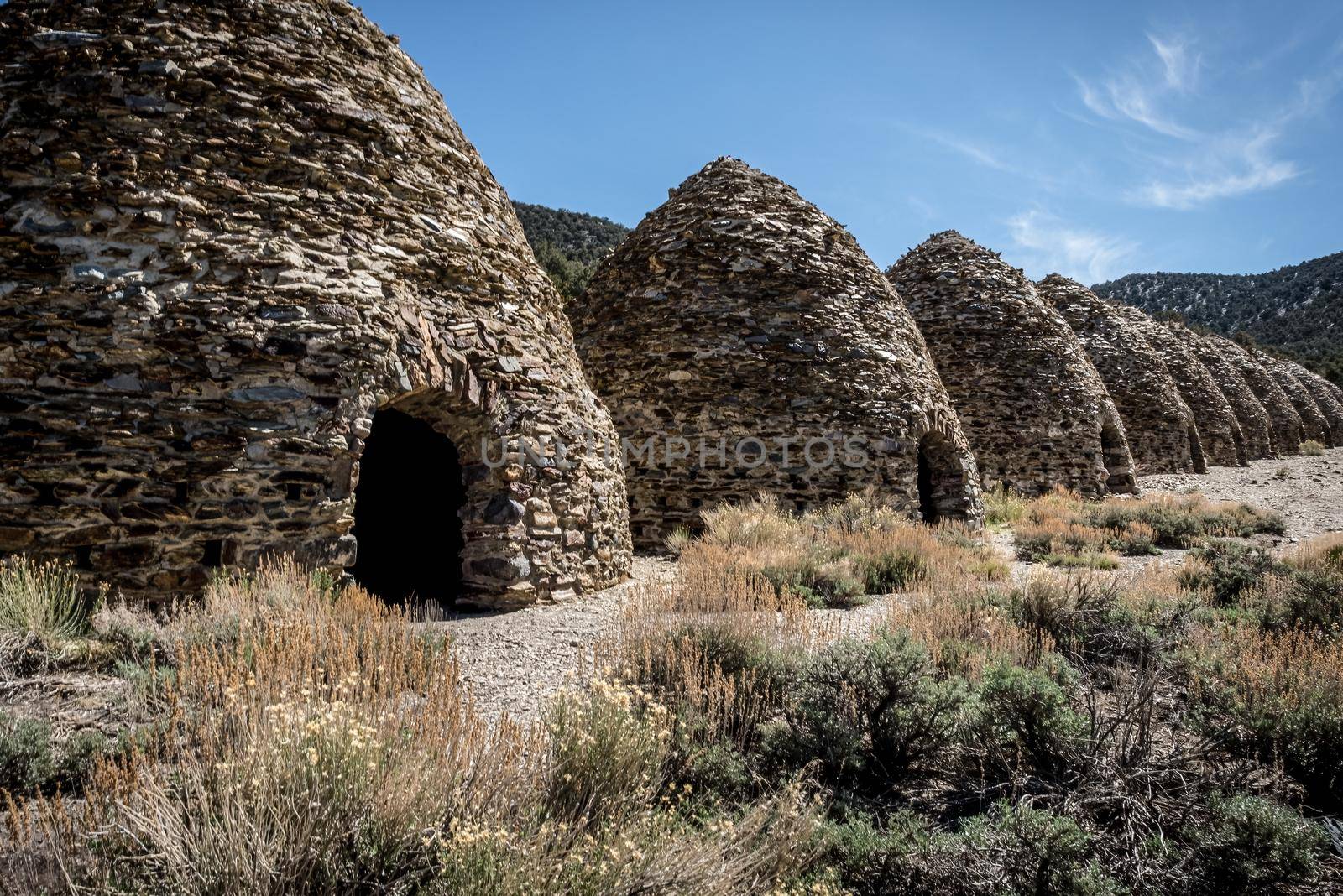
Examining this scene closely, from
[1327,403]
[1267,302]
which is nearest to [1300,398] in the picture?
[1327,403]

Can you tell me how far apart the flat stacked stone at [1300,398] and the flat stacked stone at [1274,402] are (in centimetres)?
177

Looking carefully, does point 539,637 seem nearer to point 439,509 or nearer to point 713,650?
point 713,650

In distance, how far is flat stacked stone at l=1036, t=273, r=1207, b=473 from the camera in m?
20.5

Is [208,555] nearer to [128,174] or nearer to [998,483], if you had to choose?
[128,174]

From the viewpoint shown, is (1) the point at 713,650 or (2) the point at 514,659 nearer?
(1) the point at 713,650

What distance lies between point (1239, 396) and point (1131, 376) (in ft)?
50.7

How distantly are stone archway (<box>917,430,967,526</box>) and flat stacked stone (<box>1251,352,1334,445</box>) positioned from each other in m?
36.4

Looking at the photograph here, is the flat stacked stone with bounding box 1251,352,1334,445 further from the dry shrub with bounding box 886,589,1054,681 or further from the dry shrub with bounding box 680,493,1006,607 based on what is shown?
the dry shrub with bounding box 886,589,1054,681

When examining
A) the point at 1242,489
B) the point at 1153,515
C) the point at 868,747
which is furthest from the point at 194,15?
the point at 1242,489

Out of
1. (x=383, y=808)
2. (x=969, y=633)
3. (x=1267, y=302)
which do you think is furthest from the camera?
(x=1267, y=302)

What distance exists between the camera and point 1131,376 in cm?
2059

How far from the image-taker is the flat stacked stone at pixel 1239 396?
1207 inches

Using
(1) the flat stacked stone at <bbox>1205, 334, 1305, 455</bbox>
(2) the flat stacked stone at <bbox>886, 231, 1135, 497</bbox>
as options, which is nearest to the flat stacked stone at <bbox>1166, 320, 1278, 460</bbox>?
(1) the flat stacked stone at <bbox>1205, 334, 1305, 455</bbox>

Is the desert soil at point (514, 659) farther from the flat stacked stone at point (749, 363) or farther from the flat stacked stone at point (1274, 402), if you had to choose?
the flat stacked stone at point (1274, 402)
